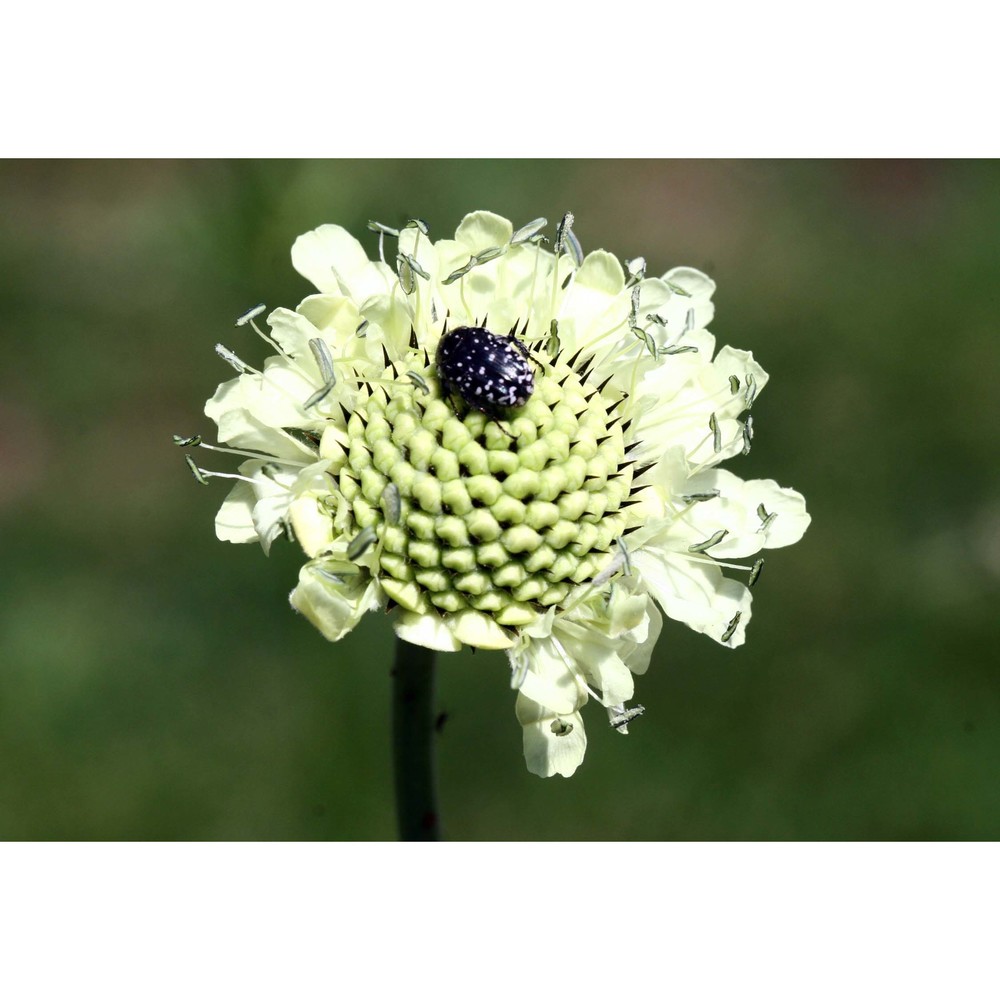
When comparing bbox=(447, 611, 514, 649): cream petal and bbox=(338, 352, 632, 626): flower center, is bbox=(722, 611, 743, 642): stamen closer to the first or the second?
bbox=(338, 352, 632, 626): flower center

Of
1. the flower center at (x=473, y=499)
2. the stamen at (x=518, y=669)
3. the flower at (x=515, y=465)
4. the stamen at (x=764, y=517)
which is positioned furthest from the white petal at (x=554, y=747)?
the stamen at (x=764, y=517)

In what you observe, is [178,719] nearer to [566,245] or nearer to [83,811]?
[83,811]

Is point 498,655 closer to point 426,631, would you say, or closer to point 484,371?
point 426,631

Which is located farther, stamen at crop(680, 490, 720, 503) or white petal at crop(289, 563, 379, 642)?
stamen at crop(680, 490, 720, 503)

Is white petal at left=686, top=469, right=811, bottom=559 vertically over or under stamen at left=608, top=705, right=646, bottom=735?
over

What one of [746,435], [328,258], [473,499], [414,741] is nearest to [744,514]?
[746,435]

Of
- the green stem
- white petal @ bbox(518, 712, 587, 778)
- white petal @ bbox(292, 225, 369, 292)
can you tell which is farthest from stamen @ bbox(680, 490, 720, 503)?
white petal @ bbox(292, 225, 369, 292)
